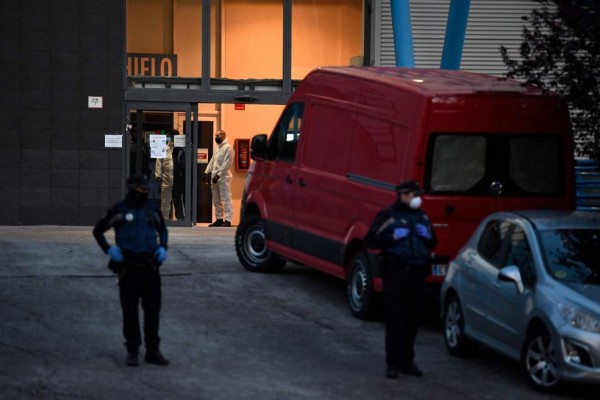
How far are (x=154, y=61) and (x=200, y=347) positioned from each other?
531 inches

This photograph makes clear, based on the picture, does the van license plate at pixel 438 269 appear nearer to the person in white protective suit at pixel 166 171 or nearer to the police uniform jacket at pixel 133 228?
the police uniform jacket at pixel 133 228

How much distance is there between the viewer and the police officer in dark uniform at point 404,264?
1095 centimetres

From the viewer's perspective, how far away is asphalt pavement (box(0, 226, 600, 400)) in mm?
10297

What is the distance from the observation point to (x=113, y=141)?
24.6 m

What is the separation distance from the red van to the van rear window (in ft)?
0.03

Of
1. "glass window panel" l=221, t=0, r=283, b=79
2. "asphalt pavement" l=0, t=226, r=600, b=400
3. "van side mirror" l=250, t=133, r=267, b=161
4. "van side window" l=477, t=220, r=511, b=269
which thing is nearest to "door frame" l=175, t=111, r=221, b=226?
"glass window panel" l=221, t=0, r=283, b=79

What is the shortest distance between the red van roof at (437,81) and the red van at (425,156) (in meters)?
0.01

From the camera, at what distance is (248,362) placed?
37.5 ft

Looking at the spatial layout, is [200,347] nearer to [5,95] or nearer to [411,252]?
[411,252]

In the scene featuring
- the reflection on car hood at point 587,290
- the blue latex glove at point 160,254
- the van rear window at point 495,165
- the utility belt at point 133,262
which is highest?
the van rear window at point 495,165

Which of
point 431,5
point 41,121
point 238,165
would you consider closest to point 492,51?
point 431,5

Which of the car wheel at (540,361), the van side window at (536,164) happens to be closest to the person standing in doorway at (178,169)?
the van side window at (536,164)

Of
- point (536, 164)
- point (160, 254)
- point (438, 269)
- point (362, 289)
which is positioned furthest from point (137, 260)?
point (536, 164)

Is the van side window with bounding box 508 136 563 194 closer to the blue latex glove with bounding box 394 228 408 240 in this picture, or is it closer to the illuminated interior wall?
the blue latex glove with bounding box 394 228 408 240
